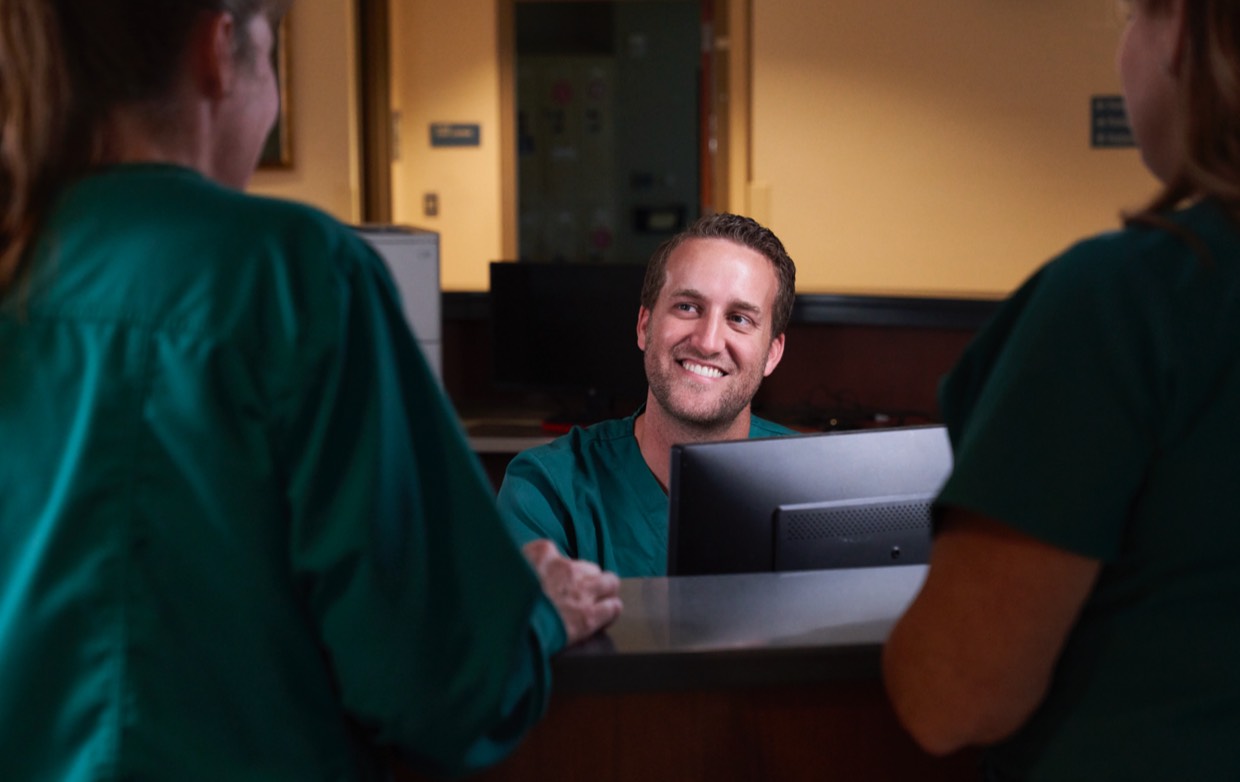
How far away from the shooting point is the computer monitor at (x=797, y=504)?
4.46 feet

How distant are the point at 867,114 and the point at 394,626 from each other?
461 centimetres

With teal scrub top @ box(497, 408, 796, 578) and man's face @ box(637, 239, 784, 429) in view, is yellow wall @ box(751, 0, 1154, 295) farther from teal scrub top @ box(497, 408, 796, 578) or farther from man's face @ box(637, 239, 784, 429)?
teal scrub top @ box(497, 408, 796, 578)

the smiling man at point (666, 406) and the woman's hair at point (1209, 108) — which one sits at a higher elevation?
the woman's hair at point (1209, 108)

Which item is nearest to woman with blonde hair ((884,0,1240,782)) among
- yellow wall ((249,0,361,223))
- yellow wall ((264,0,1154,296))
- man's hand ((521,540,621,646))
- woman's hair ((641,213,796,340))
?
man's hand ((521,540,621,646))

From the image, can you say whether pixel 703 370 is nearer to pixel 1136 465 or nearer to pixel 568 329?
pixel 1136 465

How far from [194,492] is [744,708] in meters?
0.51

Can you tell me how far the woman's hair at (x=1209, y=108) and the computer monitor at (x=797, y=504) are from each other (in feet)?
2.00

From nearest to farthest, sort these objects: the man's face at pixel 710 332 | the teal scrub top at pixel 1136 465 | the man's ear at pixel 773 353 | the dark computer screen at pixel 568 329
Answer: the teal scrub top at pixel 1136 465, the man's face at pixel 710 332, the man's ear at pixel 773 353, the dark computer screen at pixel 568 329

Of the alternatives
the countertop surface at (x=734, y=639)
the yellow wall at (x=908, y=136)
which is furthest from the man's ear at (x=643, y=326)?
the yellow wall at (x=908, y=136)

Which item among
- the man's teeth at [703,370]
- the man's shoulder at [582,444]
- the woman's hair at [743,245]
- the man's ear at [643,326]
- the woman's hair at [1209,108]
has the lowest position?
the man's shoulder at [582,444]

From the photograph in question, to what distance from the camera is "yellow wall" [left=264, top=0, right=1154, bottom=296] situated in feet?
16.4

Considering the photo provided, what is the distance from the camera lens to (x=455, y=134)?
5590 millimetres

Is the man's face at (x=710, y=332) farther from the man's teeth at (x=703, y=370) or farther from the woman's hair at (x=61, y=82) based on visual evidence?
the woman's hair at (x=61, y=82)

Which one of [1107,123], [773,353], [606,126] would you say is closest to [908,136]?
[1107,123]
